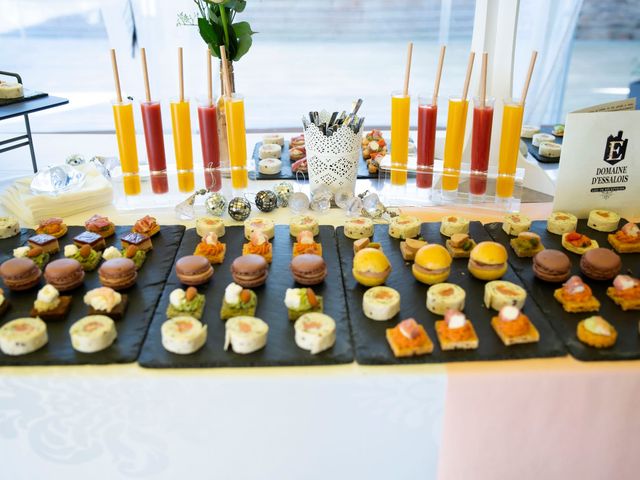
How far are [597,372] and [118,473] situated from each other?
1128 mm

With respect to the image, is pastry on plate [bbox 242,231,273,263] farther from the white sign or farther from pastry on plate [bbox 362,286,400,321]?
the white sign

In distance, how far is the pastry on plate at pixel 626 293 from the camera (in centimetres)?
152

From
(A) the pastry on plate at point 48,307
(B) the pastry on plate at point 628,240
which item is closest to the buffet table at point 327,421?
(A) the pastry on plate at point 48,307

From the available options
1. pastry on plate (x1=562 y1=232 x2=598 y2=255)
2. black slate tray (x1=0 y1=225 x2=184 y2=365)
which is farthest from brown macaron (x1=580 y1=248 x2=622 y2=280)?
black slate tray (x1=0 y1=225 x2=184 y2=365)

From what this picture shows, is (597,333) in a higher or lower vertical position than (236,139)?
lower

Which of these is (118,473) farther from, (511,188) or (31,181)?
(511,188)

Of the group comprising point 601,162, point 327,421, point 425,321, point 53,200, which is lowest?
point 327,421

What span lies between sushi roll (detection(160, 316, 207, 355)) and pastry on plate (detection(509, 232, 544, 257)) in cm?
96

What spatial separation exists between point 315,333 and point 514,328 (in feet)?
1.53

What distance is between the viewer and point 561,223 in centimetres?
193

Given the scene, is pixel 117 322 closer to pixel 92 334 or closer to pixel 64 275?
→ pixel 92 334

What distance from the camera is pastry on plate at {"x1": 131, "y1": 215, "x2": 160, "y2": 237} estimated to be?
1921mm

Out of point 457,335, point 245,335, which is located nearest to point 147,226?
point 245,335

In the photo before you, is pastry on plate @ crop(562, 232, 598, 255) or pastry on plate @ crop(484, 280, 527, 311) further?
pastry on plate @ crop(562, 232, 598, 255)
